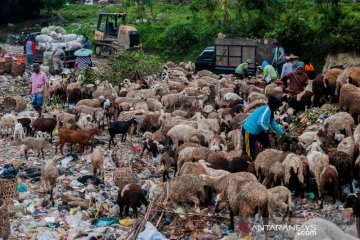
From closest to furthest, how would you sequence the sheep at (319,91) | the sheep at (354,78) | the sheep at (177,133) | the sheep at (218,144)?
the sheep at (218,144), the sheep at (177,133), the sheep at (354,78), the sheep at (319,91)

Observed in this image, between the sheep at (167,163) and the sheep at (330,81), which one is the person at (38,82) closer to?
the sheep at (167,163)

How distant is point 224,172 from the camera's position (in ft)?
30.4

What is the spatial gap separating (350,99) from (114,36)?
59.2 feet

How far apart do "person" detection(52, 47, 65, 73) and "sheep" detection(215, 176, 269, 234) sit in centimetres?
1615

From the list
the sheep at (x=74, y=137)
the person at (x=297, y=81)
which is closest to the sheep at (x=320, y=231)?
the sheep at (x=74, y=137)

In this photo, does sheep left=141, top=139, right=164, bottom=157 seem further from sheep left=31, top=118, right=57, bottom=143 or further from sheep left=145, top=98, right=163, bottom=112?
sheep left=145, top=98, right=163, bottom=112

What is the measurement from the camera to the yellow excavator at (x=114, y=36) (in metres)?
26.7

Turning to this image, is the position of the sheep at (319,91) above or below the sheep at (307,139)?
above

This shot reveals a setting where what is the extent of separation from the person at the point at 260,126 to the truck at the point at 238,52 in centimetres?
1060

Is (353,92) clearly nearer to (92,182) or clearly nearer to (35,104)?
(92,182)

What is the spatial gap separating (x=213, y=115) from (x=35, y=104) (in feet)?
17.6

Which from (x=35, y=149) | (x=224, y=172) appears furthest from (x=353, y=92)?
(x=35, y=149)

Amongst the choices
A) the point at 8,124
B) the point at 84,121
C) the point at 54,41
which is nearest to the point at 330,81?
the point at 84,121

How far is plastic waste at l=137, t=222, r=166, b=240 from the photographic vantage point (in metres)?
7.45
